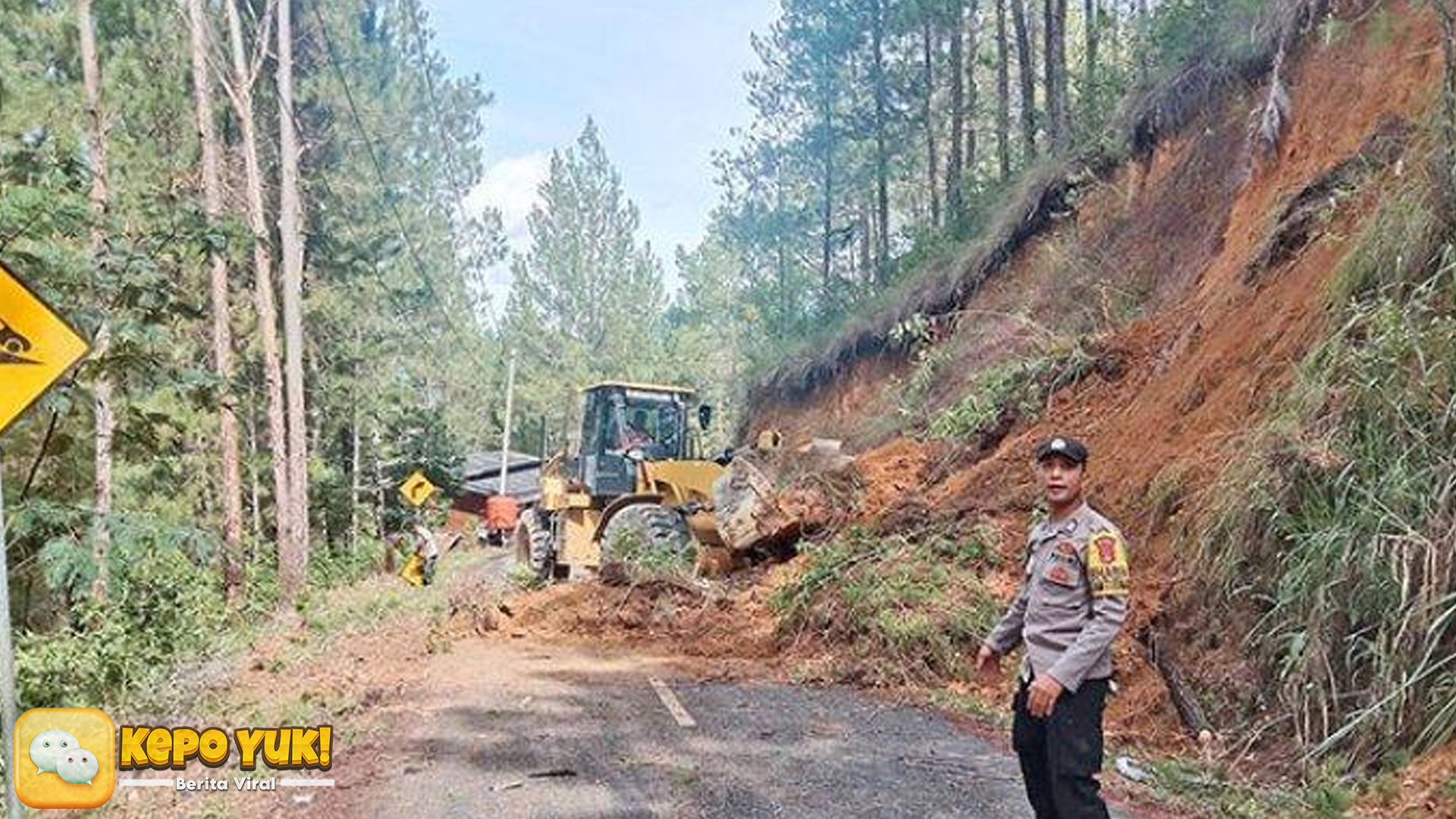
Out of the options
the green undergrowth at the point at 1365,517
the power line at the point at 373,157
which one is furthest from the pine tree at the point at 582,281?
the green undergrowth at the point at 1365,517

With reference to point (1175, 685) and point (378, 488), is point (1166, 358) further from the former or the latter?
point (378, 488)

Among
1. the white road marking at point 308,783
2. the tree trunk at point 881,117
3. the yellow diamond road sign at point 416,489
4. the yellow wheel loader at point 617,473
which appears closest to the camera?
the white road marking at point 308,783

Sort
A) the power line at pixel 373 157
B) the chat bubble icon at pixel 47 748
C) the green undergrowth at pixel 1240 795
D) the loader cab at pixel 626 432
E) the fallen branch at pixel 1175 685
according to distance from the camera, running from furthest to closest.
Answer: the power line at pixel 373 157 → the loader cab at pixel 626 432 → the fallen branch at pixel 1175 685 → the green undergrowth at pixel 1240 795 → the chat bubble icon at pixel 47 748

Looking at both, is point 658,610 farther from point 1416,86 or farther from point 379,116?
point 379,116

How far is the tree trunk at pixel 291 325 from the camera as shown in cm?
1898

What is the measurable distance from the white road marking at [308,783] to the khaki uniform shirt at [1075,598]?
3.85 m

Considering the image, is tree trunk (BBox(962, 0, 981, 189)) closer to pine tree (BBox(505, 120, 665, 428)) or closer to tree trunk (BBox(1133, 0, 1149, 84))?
tree trunk (BBox(1133, 0, 1149, 84))

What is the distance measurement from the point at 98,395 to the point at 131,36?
1022 centimetres

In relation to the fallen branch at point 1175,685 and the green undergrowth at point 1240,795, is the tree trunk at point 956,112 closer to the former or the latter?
the fallen branch at point 1175,685

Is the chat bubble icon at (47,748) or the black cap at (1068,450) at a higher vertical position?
the black cap at (1068,450)

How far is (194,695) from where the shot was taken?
9305 millimetres

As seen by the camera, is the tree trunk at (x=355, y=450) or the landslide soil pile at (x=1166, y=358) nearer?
the landslide soil pile at (x=1166, y=358)

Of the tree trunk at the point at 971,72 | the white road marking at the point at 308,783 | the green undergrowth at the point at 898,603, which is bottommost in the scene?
the white road marking at the point at 308,783

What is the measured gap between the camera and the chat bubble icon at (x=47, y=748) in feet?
16.1
